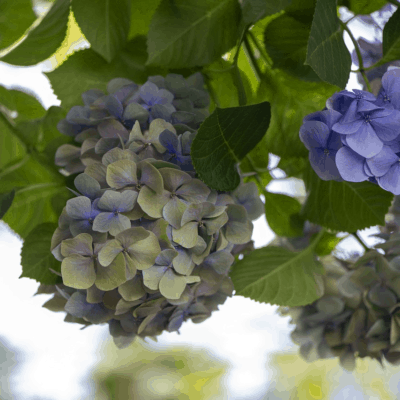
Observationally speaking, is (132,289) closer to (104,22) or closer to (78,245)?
(78,245)

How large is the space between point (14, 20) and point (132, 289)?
0.57 feet

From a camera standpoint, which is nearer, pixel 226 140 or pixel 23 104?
pixel 226 140

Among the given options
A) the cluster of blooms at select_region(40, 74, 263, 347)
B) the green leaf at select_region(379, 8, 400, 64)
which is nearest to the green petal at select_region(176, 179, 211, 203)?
the cluster of blooms at select_region(40, 74, 263, 347)

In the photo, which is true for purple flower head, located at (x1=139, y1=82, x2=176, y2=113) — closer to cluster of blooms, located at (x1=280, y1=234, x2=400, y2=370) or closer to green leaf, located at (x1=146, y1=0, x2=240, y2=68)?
green leaf, located at (x1=146, y1=0, x2=240, y2=68)

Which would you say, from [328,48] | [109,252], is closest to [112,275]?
[109,252]

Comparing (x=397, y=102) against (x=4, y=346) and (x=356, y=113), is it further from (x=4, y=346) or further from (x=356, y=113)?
(x=4, y=346)

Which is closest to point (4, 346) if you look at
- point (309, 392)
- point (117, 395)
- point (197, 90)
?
point (117, 395)

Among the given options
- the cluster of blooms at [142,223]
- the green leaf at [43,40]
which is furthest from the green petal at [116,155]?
the green leaf at [43,40]

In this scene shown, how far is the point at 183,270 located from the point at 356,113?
8 cm

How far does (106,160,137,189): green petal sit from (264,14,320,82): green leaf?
0.34 feet

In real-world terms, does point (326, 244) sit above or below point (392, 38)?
below

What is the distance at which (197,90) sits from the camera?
7.7 inches

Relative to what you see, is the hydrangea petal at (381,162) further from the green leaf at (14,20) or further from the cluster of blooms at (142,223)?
the green leaf at (14,20)

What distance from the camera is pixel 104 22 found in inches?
8.4
